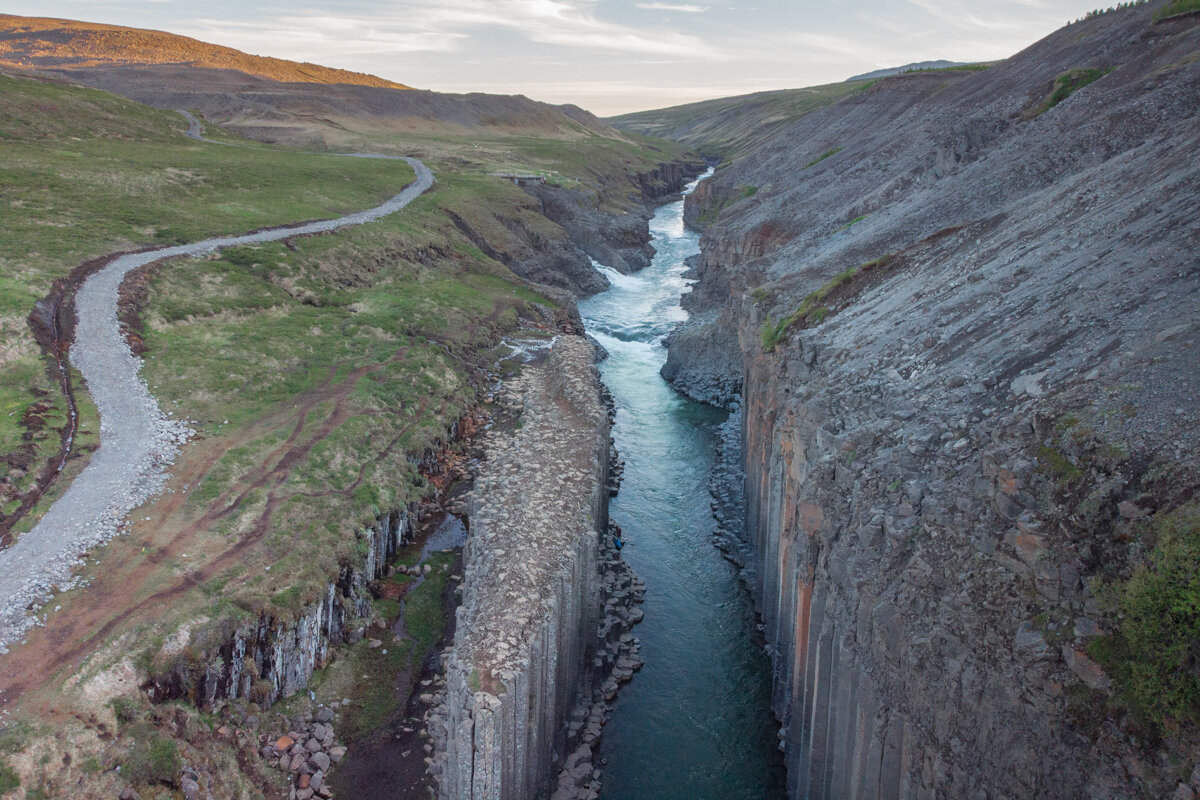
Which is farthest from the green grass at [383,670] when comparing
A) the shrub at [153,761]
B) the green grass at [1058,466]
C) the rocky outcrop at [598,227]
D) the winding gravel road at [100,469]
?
the rocky outcrop at [598,227]

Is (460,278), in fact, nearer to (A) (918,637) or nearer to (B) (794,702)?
(B) (794,702)

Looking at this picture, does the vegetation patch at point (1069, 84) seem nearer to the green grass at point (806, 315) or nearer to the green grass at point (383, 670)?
the green grass at point (806, 315)

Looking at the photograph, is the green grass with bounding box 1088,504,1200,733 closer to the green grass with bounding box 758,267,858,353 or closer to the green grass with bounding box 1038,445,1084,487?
the green grass with bounding box 1038,445,1084,487

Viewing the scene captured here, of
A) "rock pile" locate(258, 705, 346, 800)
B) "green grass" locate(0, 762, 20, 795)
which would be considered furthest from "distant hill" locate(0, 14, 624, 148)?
"green grass" locate(0, 762, 20, 795)

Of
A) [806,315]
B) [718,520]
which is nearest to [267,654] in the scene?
[718,520]

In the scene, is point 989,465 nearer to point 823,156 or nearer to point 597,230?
point 823,156

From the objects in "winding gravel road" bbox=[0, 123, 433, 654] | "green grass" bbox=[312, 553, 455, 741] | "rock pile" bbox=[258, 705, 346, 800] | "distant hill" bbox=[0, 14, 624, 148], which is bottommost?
"rock pile" bbox=[258, 705, 346, 800]

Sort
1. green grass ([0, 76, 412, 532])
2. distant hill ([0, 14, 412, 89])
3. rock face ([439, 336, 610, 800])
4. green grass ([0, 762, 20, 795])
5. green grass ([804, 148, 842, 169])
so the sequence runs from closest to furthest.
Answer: green grass ([0, 762, 20, 795]) → rock face ([439, 336, 610, 800]) → green grass ([0, 76, 412, 532]) → green grass ([804, 148, 842, 169]) → distant hill ([0, 14, 412, 89])
